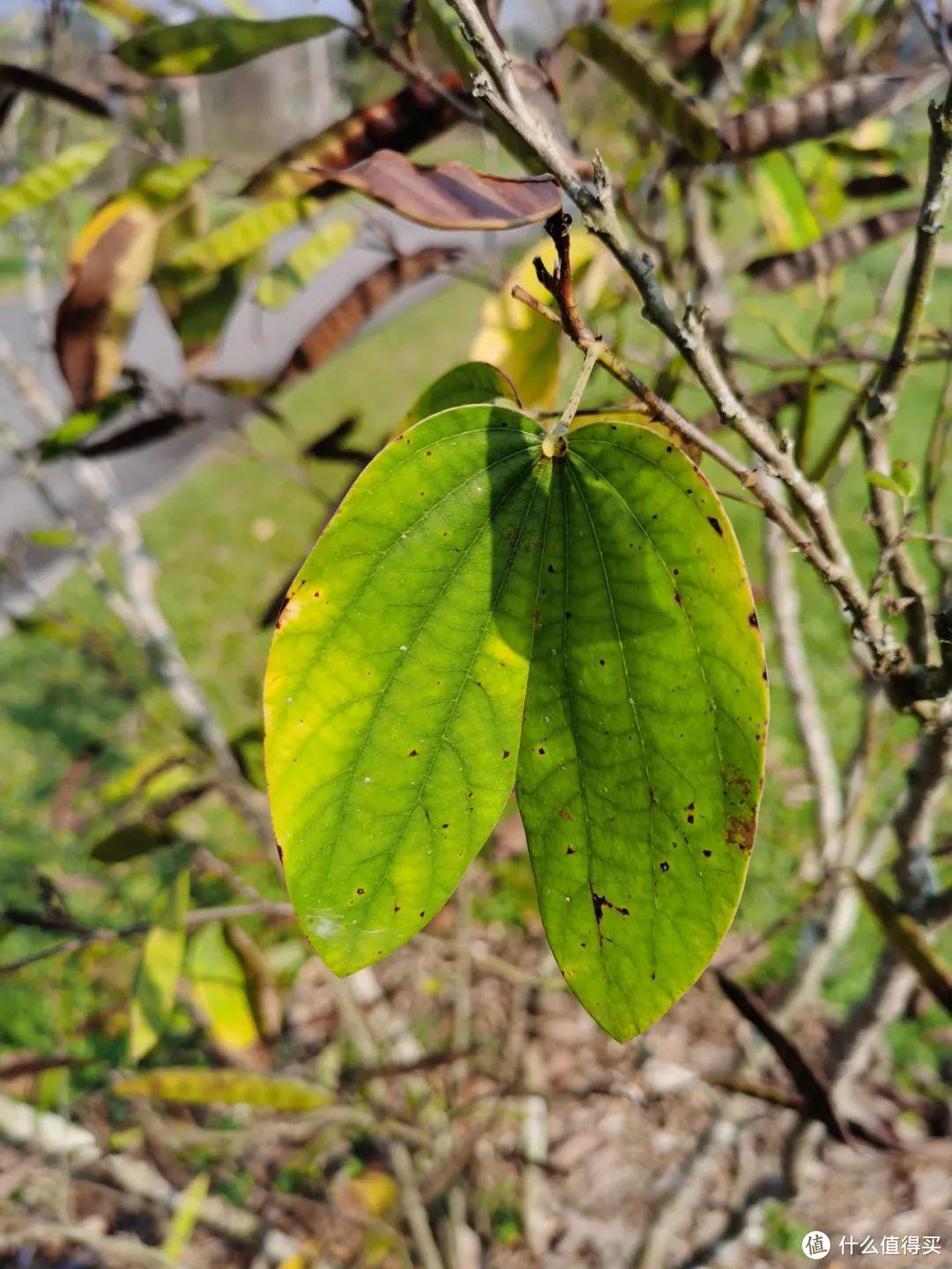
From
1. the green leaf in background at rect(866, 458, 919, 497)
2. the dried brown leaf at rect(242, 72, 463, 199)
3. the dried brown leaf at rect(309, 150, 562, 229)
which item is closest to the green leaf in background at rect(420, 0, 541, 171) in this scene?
the dried brown leaf at rect(242, 72, 463, 199)

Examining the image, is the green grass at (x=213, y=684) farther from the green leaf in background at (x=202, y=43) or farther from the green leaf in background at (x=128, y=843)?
the green leaf in background at (x=202, y=43)

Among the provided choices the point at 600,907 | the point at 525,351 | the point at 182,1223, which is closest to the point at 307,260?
the point at 525,351

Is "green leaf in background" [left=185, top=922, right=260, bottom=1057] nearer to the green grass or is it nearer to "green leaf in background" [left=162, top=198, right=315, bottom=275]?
the green grass

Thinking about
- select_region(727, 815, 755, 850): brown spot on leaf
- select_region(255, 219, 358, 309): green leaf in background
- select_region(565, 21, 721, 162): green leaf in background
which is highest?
select_region(565, 21, 721, 162): green leaf in background

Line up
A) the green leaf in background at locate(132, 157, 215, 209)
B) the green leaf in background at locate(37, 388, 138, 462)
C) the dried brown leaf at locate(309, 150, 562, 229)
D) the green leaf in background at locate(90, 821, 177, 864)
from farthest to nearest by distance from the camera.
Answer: the green leaf in background at locate(90, 821, 177, 864)
the green leaf in background at locate(37, 388, 138, 462)
the green leaf in background at locate(132, 157, 215, 209)
the dried brown leaf at locate(309, 150, 562, 229)

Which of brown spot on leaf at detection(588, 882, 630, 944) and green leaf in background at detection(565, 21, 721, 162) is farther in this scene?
green leaf in background at detection(565, 21, 721, 162)

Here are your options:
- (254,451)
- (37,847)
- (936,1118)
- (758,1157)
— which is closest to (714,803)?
(254,451)

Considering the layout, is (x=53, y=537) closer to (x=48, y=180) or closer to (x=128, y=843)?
(x=128, y=843)
